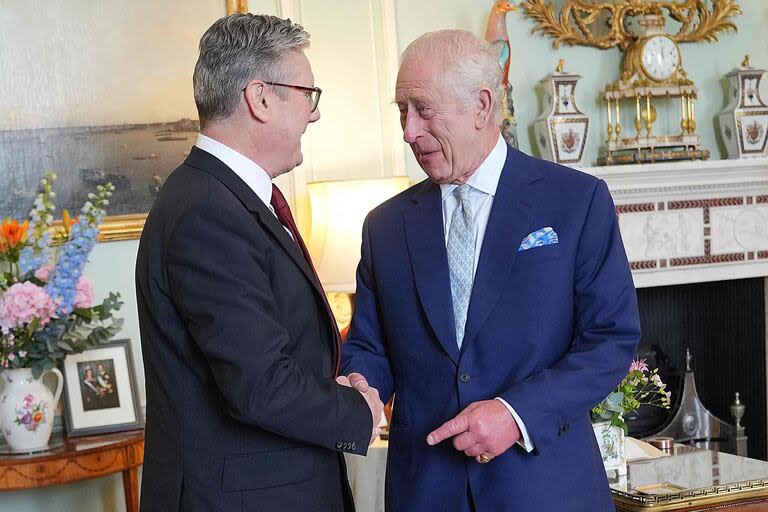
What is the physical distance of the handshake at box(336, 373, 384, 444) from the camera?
1939 mm

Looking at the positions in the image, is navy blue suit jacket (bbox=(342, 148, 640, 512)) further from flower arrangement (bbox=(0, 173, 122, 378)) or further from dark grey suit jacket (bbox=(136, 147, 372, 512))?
flower arrangement (bbox=(0, 173, 122, 378))

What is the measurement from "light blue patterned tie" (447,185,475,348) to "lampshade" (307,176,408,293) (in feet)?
5.97

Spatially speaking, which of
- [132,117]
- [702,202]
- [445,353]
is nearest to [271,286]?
[445,353]

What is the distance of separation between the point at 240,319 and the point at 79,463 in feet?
6.14

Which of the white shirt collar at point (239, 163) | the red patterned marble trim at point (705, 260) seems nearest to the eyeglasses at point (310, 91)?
the white shirt collar at point (239, 163)

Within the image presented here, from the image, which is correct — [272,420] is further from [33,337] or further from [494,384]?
[33,337]

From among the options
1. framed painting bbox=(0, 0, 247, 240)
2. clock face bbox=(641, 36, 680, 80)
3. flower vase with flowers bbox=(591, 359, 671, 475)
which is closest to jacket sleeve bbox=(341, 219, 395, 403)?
flower vase with flowers bbox=(591, 359, 671, 475)

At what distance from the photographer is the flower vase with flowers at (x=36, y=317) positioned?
3.32 metres

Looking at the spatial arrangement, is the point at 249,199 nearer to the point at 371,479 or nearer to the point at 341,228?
the point at 371,479

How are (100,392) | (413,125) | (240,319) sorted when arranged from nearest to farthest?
(240,319) < (413,125) < (100,392)

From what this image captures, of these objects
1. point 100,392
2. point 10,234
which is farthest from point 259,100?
point 100,392

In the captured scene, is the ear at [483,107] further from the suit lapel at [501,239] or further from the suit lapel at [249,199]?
the suit lapel at [249,199]

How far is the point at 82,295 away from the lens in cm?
344

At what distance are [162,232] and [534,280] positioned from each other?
73 cm
